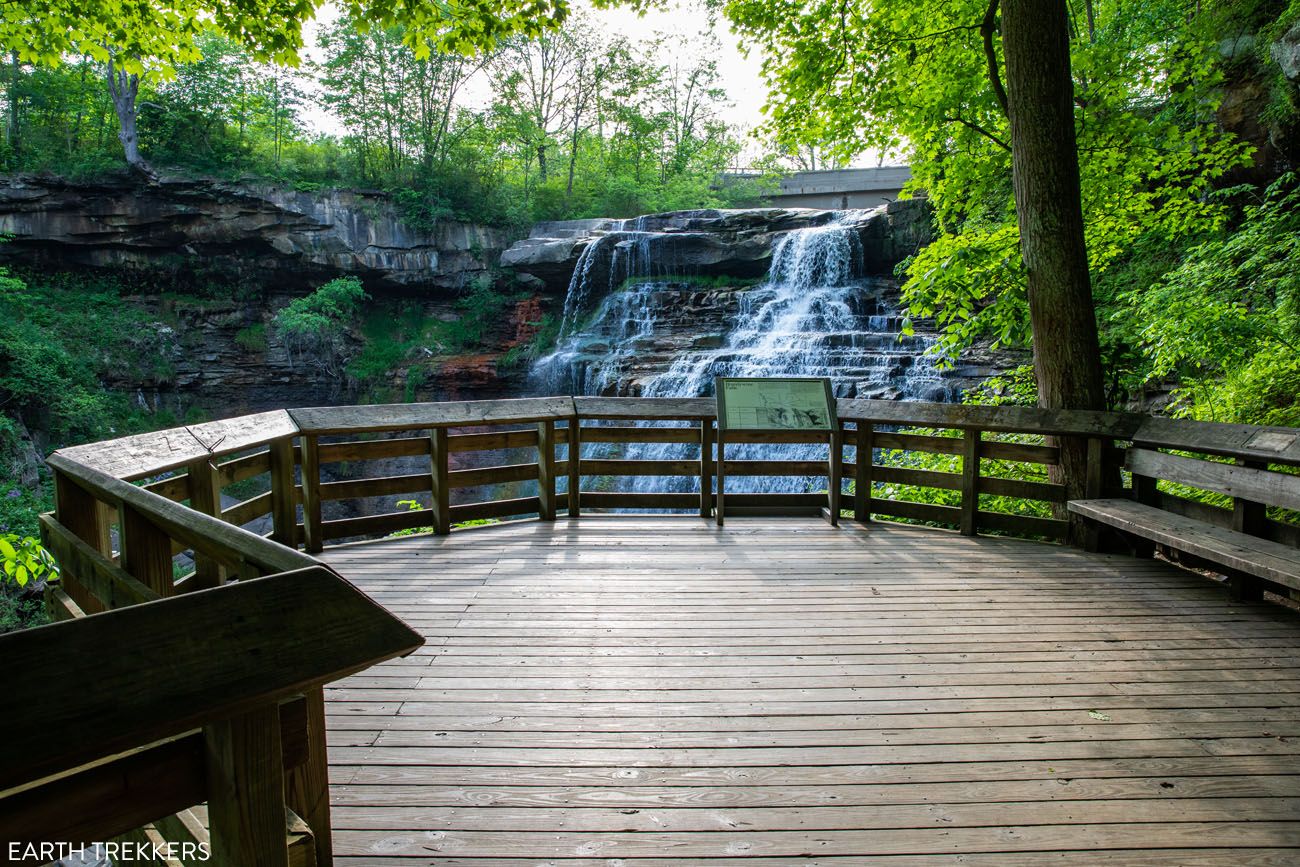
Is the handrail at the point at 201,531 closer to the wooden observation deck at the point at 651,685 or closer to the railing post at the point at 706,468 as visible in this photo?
the wooden observation deck at the point at 651,685

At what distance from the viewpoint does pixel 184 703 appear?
3.09ft

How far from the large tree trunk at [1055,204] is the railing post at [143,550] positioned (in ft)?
16.7

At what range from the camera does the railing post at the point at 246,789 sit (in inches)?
43.2

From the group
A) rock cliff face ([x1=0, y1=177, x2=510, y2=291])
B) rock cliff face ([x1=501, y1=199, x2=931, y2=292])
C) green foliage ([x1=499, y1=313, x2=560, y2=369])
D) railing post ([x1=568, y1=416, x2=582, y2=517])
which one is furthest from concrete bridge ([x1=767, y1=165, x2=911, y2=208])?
railing post ([x1=568, y1=416, x2=582, y2=517])

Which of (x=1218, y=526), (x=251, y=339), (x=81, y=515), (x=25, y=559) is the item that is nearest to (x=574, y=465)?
(x=25, y=559)

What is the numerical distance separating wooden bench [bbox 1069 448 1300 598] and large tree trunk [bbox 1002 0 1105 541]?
42 centimetres

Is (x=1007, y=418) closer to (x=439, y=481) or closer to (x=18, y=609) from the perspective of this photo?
(x=439, y=481)

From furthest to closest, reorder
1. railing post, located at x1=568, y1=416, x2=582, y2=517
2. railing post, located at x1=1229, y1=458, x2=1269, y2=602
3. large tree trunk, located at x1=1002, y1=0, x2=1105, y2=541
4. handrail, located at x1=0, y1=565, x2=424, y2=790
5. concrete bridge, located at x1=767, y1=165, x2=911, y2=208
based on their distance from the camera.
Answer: concrete bridge, located at x1=767, y1=165, x2=911, y2=208, railing post, located at x1=568, y1=416, x2=582, y2=517, large tree trunk, located at x1=1002, y1=0, x2=1105, y2=541, railing post, located at x1=1229, y1=458, x2=1269, y2=602, handrail, located at x1=0, y1=565, x2=424, y2=790

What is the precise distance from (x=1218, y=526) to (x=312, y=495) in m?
5.27

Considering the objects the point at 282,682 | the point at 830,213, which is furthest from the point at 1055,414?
the point at 830,213

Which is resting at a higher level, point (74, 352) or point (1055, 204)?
point (1055, 204)

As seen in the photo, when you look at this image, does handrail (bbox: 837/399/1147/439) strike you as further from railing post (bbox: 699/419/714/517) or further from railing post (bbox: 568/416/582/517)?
railing post (bbox: 568/416/582/517)

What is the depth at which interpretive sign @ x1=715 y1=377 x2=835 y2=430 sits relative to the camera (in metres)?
A: 5.22

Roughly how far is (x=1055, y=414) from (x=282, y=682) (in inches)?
195
